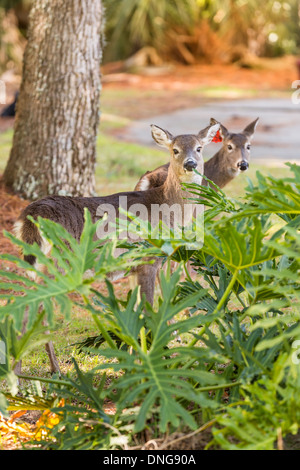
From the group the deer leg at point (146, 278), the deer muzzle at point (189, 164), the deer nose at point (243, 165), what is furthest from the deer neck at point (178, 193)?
the deer nose at point (243, 165)

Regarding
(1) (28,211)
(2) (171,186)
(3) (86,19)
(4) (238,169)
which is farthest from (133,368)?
Answer: (3) (86,19)

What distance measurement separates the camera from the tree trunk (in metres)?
7.42

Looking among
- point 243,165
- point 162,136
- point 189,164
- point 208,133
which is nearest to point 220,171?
point 243,165

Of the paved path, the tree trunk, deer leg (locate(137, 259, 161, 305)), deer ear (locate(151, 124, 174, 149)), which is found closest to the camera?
deer leg (locate(137, 259, 161, 305))

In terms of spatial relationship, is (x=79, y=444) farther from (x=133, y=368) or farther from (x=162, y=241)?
(x=162, y=241)

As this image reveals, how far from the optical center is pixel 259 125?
48.3 feet

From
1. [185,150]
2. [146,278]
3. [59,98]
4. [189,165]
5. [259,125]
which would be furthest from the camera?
[259,125]

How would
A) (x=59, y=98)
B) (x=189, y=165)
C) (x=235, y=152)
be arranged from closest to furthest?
(x=189, y=165)
(x=235, y=152)
(x=59, y=98)

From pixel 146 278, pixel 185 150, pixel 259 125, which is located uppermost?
pixel 185 150

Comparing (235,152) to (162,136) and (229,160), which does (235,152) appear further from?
(162,136)

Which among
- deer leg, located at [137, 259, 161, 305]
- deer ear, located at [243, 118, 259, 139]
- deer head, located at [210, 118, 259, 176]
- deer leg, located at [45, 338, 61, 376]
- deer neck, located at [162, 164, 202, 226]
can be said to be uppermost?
deer ear, located at [243, 118, 259, 139]

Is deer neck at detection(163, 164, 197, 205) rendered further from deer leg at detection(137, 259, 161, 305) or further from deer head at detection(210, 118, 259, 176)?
deer head at detection(210, 118, 259, 176)

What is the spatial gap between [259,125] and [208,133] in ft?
29.6

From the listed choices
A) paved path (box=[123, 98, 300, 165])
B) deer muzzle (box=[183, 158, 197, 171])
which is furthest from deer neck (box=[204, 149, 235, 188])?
paved path (box=[123, 98, 300, 165])
